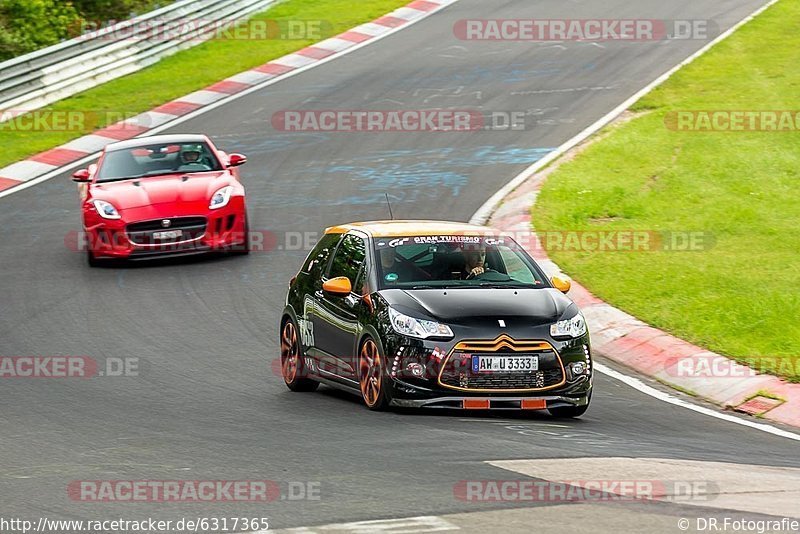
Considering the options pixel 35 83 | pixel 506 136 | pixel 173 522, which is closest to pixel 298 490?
pixel 173 522

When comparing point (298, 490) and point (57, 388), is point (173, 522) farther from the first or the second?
point (57, 388)

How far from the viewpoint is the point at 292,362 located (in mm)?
12430

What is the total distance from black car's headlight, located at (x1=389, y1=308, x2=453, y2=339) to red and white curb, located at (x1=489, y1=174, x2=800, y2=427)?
9.47 feet

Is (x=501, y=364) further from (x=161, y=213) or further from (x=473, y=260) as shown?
(x=161, y=213)

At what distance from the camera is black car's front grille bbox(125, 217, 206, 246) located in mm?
17891

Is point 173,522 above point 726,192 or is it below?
above

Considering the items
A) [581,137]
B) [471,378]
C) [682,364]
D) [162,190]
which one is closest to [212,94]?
[581,137]

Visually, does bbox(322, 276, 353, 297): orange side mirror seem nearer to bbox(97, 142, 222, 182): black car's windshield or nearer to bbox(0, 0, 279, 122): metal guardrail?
bbox(97, 142, 222, 182): black car's windshield

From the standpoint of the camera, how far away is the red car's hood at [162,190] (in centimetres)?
1806

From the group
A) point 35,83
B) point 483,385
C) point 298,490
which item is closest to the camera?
point 298,490

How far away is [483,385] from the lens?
1048 centimetres

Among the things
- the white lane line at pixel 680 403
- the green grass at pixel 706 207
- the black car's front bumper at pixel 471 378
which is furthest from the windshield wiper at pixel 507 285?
the green grass at pixel 706 207

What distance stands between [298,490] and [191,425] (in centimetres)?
265

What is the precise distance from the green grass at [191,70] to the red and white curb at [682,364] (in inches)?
524
